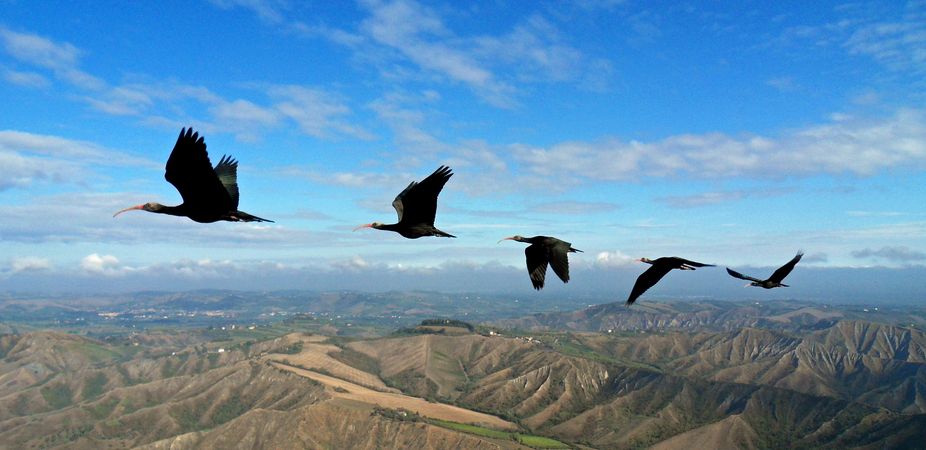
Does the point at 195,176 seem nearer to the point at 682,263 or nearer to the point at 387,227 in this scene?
the point at 387,227

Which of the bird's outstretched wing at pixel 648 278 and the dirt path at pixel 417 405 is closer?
the bird's outstretched wing at pixel 648 278

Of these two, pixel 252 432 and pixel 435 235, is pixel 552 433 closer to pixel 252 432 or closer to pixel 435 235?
pixel 252 432

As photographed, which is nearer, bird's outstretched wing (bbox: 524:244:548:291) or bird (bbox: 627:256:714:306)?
bird (bbox: 627:256:714:306)

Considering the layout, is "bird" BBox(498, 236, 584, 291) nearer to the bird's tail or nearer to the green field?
the bird's tail

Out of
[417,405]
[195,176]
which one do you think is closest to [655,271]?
[195,176]

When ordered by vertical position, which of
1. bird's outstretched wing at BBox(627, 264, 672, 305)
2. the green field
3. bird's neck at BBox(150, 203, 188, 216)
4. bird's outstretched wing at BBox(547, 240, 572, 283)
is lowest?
the green field

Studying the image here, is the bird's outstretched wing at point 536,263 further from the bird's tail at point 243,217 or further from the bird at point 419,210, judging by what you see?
the bird's tail at point 243,217

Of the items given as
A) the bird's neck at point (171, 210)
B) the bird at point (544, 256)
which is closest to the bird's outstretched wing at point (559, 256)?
the bird at point (544, 256)

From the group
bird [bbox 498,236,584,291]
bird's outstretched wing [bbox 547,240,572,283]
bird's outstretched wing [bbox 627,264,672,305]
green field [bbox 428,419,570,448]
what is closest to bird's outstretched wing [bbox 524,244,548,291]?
bird [bbox 498,236,584,291]
